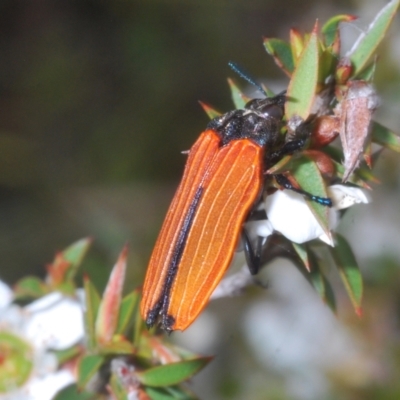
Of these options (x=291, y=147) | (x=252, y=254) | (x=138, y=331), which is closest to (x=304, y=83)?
(x=291, y=147)

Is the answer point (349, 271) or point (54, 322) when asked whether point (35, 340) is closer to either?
point (54, 322)

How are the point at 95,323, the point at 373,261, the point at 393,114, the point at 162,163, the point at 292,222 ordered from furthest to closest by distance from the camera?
the point at 162,163
the point at 373,261
the point at 393,114
the point at 95,323
the point at 292,222

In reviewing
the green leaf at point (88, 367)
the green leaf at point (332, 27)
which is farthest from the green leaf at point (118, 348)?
the green leaf at point (332, 27)

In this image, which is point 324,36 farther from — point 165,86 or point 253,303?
point 165,86

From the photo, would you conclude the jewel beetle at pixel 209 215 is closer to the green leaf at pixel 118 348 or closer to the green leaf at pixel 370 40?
the green leaf at pixel 118 348

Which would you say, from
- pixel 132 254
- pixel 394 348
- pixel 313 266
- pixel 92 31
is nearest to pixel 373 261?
pixel 394 348

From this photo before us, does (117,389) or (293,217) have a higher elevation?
(293,217)
